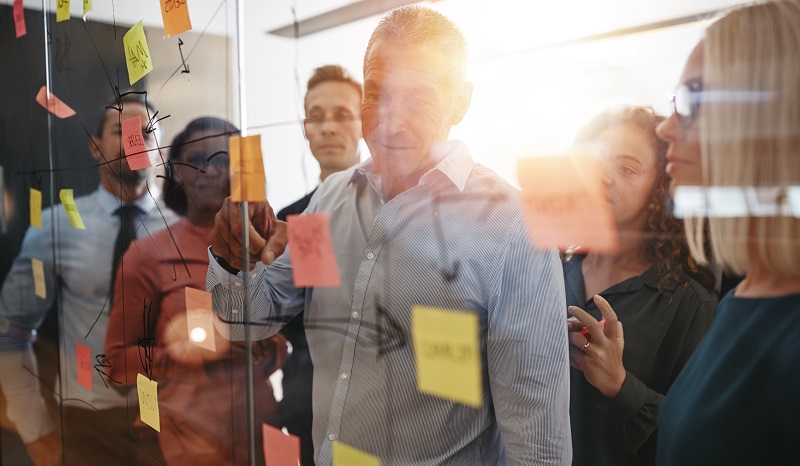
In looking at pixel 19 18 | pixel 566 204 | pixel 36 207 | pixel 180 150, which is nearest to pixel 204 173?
pixel 180 150

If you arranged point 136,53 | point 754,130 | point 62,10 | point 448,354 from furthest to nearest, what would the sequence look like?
point 62,10
point 136,53
point 448,354
point 754,130

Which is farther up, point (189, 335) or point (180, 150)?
point (180, 150)

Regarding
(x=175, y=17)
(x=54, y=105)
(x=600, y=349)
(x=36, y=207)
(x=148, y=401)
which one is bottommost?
(x=148, y=401)

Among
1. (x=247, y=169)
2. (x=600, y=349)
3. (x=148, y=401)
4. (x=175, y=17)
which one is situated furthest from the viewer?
(x=148, y=401)

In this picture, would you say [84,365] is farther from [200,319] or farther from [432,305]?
[432,305]

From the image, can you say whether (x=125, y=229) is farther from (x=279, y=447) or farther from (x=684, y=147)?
(x=684, y=147)

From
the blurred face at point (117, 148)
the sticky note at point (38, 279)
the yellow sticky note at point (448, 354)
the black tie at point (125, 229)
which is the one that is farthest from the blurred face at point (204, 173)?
the sticky note at point (38, 279)

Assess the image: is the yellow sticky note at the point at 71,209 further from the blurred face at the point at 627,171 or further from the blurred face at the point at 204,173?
the blurred face at the point at 627,171

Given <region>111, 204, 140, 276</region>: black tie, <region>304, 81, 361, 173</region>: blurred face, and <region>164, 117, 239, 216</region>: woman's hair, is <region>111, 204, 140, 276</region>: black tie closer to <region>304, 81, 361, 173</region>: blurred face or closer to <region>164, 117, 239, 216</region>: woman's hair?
<region>164, 117, 239, 216</region>: woman's hair

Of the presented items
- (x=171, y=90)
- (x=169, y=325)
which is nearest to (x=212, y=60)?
(x=171, y=90)

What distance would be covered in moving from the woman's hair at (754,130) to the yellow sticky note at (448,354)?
0.34 m

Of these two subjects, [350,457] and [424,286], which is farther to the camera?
[350,457]

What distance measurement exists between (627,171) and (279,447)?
825mm

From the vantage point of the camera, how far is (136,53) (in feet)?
4.57
